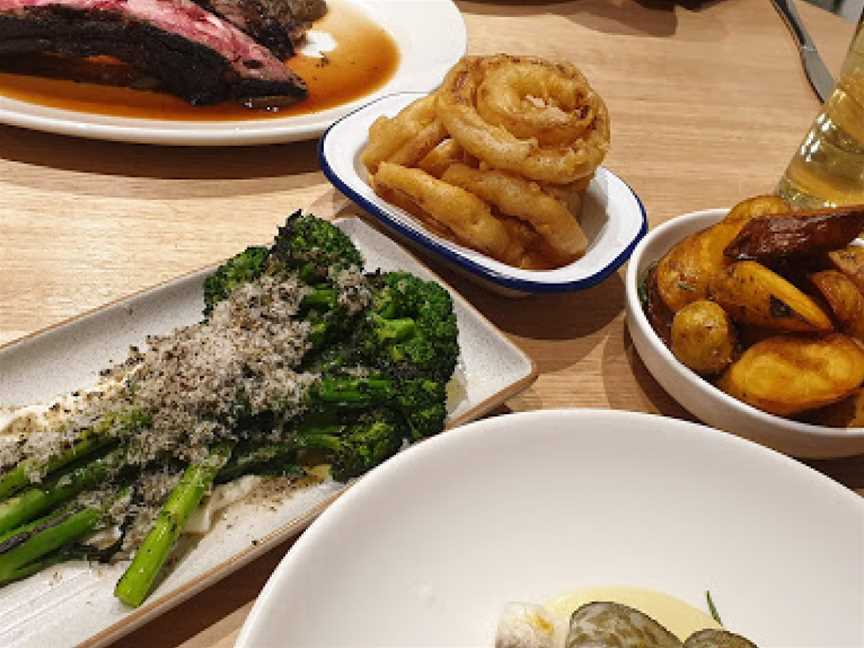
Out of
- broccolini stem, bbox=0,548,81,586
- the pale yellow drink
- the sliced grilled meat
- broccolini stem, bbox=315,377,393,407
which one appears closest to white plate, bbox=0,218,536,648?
broccolini stem, bbox=0,548,81,586

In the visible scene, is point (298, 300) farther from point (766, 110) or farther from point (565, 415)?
point (766, 110)

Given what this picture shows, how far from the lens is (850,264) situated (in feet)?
4.94

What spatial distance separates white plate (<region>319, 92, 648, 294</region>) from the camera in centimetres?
167

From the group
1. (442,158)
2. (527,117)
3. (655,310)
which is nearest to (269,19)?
(442,158)

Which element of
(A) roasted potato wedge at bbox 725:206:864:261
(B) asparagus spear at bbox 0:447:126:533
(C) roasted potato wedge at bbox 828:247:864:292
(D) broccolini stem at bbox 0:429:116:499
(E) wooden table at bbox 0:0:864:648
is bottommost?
(E) wooden table at bbox 0:0:864:648

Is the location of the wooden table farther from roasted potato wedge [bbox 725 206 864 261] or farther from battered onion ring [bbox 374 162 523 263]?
roasted potato wedge [bbox 725 206 864 261]

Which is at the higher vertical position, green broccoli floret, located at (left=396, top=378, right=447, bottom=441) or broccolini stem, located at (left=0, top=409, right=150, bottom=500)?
broccolini stem, located at (left=0, top=409, right=150, bottom=500)

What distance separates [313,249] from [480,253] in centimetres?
35

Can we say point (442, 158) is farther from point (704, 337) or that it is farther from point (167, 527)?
point (167, 527)

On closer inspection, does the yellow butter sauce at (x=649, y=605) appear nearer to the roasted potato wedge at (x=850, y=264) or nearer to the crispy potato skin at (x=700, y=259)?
the crispy potato skin at (x=700, y=259)

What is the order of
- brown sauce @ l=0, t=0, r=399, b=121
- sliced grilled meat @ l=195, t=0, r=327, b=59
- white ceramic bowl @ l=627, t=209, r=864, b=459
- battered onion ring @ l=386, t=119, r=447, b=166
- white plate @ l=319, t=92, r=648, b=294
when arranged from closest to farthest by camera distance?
1. white ceramic bowl @ l=627, t=209, r=864, b=459
2. white plate @ l=319, t=92, r=648, b=294
3. battered onion ring @ l=386, t=119, r=447, b=166
4. brown sauce @ l=0, t=0, r=399, b=121
5. sliced grilled meat @ l=195, t=0, r=327, b=59

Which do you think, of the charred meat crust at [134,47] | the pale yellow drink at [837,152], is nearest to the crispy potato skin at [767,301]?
the pale yellow drink at [837,152]

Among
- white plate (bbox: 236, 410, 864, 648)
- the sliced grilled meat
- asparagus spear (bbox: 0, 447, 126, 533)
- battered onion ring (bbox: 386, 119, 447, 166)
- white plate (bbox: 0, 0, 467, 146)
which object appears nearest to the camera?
white plate (bbox: 236, 410, 864, 648)

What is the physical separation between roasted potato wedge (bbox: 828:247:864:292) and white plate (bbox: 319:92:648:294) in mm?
405
